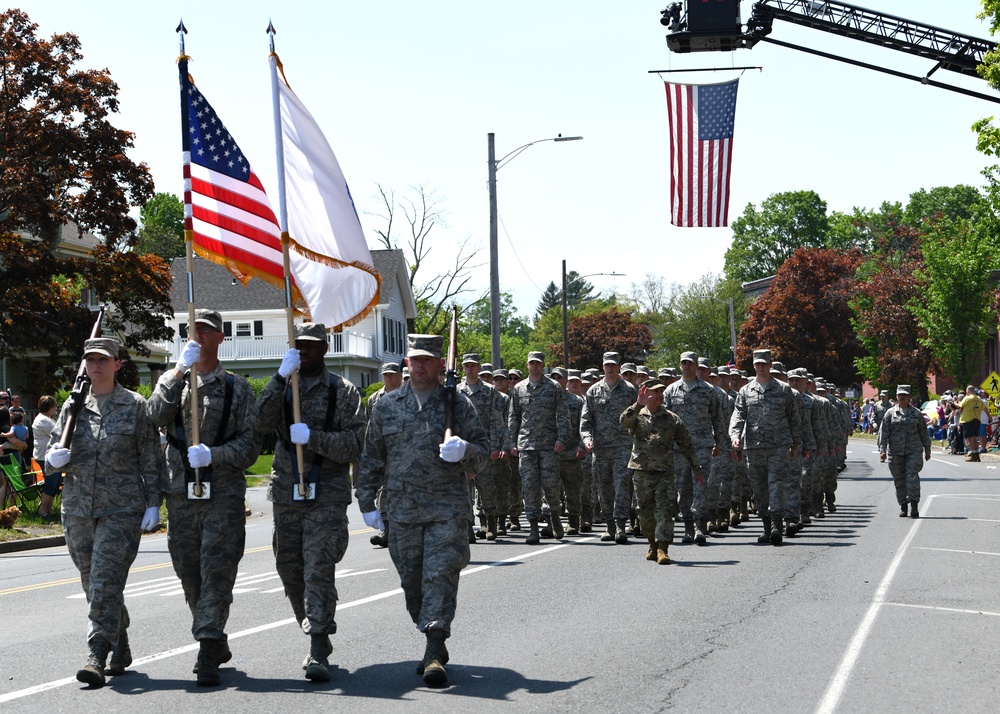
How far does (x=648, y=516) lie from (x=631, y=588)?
2.35m

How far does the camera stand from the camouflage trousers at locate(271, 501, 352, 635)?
25.3 ft

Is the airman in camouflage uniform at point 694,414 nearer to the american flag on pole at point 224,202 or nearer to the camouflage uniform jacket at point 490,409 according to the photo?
the camouflage uniform jacket at point 490,409

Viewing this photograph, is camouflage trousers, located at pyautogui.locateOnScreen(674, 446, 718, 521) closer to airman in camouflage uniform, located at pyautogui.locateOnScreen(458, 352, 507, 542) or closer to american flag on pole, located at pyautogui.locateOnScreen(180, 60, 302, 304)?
airman in camouflage uniform, located at pyautogui.locateOnScreen(458, 352, 507, 542)

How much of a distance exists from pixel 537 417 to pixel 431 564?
8657mm

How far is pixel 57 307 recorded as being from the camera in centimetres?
3005

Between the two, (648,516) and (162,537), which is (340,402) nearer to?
(648,516)

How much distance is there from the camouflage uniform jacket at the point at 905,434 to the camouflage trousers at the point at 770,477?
17.8 feet

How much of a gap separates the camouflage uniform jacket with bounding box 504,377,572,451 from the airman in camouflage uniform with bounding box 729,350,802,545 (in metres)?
2.19

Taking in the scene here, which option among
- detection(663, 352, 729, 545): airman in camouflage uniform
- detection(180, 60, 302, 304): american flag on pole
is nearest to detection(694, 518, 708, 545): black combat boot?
detection(663, 352, 729, 545): airman in camouflage uniform

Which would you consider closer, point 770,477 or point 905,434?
point 770,477

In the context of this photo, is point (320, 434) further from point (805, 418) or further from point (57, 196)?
point (57, 196)

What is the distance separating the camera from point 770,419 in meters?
16.0

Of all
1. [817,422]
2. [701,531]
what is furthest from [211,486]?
[817,422]

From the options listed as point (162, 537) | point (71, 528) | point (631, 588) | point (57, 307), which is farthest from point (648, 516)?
point (57, 307)
